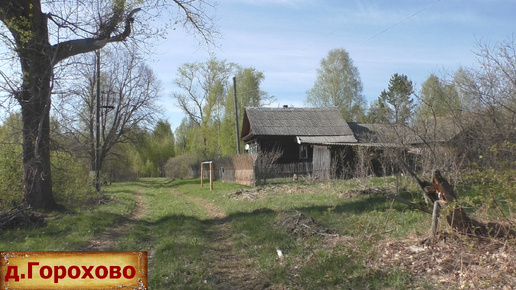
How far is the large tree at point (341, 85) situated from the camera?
1832 inches

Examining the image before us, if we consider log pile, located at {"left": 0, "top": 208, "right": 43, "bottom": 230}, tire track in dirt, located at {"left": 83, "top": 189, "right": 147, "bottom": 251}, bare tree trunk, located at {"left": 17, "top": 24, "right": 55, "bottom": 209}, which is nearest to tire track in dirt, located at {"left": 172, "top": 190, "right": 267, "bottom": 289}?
tire track in dirt, located at {"left": 83, "top": 189, "right": 147, "bottom": 251}

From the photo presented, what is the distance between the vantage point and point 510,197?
5410mm

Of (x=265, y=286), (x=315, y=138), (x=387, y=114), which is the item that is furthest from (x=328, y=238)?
(x=315, y=138)

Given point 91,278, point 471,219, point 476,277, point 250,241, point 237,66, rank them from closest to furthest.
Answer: point 91,278
point 476,277
point 471,219
point 250,241
point 237,66

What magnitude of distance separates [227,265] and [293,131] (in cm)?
2411

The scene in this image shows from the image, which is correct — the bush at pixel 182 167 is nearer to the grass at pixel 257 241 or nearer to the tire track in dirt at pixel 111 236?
the tire track in dirt at pixel 111 236

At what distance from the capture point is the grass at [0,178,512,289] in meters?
5.68

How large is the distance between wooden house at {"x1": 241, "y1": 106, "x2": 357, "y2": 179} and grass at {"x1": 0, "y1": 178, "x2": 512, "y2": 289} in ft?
54.9

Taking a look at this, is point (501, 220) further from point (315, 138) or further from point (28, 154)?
point (315, 138)

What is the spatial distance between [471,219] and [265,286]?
10.2ft

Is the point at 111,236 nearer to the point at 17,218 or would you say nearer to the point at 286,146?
the point at 17,218

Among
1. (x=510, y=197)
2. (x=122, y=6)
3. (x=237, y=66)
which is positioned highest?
(x=237, y=66)

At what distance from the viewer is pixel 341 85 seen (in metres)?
46.4

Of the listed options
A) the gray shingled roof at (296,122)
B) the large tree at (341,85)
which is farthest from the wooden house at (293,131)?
the large tree at (341,85)
